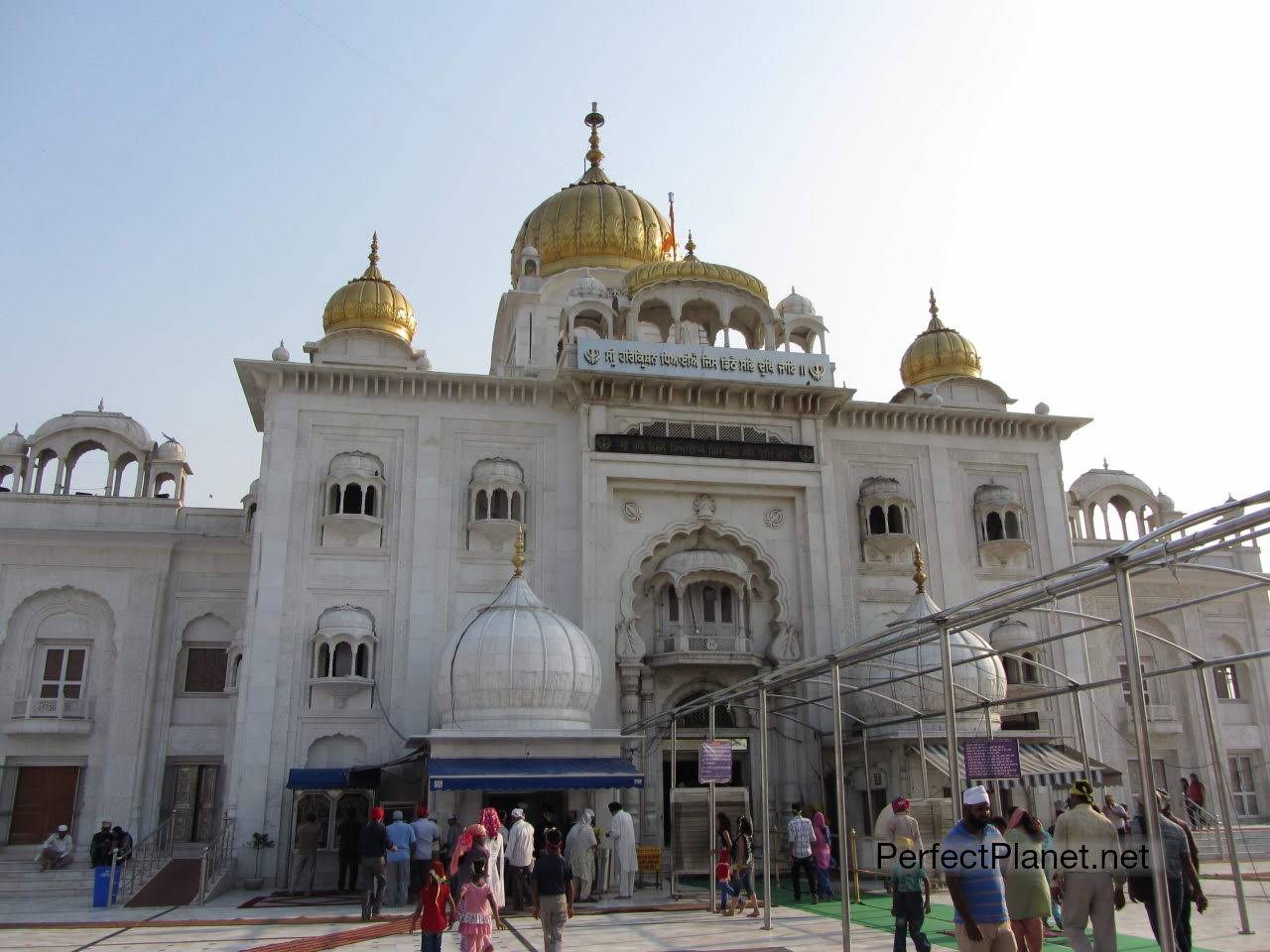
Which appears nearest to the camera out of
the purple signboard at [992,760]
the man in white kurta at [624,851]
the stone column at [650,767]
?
the purple signboard at [992,760]

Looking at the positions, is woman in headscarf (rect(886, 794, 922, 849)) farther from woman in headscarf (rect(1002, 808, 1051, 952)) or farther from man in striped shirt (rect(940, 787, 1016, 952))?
man in striped shirt (rect(940, 787, 1016, 952))

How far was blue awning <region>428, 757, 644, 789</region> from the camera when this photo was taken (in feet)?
51.8

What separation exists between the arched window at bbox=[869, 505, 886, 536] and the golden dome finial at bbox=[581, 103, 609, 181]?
14.0 meters

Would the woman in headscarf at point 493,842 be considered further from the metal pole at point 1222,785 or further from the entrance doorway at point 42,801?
the entrance doorway at point 42,801

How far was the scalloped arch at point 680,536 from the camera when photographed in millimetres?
21203

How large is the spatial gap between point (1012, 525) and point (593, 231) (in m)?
13.1

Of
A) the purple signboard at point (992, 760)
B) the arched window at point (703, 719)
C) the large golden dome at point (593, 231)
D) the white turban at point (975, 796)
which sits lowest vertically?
the white turban at point (975, 796)

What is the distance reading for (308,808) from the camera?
18.6 m

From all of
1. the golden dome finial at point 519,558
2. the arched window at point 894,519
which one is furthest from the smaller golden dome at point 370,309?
the arched window at point 894,519

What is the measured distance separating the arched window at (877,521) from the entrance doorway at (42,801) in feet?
56.1

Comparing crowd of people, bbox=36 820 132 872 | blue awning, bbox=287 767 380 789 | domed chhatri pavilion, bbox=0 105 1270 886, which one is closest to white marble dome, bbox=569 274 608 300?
domed chhatri pavilion, bbox=0 105 1270 886

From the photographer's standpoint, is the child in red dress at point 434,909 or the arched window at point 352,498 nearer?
the child in red dress at point 434,909

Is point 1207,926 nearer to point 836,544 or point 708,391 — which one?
point 836,544

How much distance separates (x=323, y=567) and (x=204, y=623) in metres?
4.96
